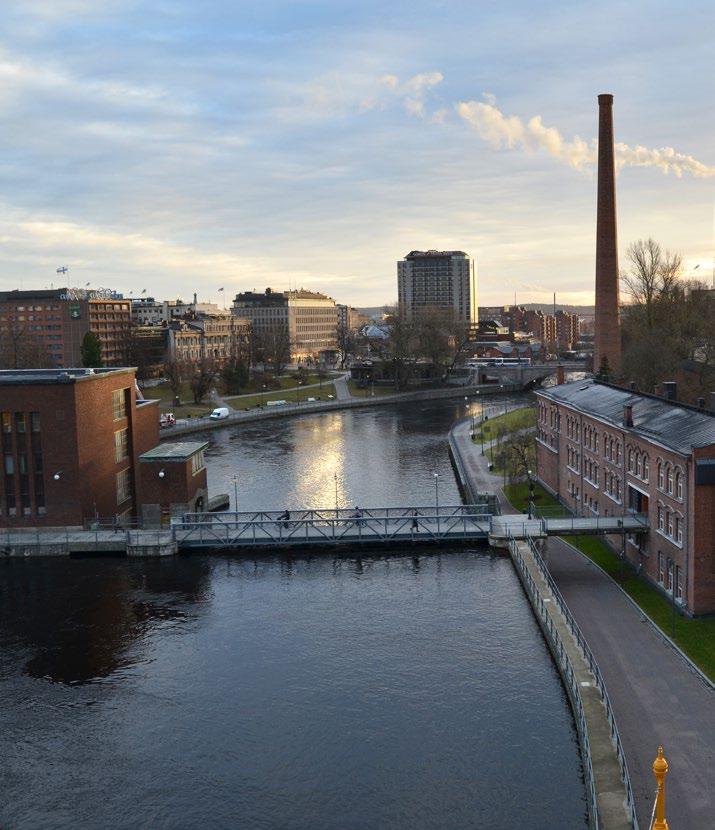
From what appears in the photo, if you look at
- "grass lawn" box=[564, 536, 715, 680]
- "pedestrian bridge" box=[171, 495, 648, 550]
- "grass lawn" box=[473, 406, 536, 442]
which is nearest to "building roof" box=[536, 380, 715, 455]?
"grass lawn" box=[564, 536, 715, 680]

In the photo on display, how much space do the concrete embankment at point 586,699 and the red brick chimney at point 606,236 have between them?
4206 cm

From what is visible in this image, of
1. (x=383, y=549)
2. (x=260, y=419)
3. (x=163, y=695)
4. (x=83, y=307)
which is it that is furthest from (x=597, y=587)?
(x=83, y=307)

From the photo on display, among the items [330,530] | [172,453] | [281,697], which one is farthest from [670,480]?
[172,453]

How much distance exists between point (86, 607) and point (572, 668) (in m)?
22.9

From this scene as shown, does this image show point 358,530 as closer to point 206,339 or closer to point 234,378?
point 234,378

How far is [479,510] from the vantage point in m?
55.4

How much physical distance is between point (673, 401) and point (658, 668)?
18.4 meters

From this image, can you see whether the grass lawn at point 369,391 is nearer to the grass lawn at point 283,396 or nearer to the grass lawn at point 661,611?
Result: the grass lawn at point 283,396

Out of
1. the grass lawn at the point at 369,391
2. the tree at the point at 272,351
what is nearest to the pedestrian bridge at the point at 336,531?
the grass lawn at the point at 369,391

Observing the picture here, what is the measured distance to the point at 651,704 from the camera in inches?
1113

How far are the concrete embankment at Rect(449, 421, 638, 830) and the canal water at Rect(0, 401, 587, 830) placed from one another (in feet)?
2.35

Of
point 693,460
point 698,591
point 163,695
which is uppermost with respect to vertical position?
point 693,460

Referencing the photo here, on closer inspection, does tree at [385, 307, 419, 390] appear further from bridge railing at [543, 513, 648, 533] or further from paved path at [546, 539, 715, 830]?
paved path at [546, 539, 715, 830]

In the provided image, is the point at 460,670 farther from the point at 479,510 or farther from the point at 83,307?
the point at 83,307
